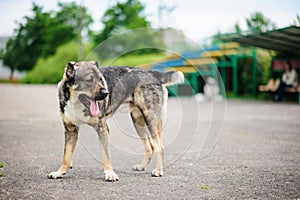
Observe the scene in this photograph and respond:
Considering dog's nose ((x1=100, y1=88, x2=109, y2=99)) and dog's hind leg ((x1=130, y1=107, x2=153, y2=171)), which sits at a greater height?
dog's nose ((x1=100, y1=88, x2=109, y2=99))

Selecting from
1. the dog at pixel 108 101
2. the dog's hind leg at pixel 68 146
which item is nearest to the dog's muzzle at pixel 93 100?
the dog at pixel 108 101

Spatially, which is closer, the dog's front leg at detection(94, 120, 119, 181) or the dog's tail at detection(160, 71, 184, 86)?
the dog's front leg at detection(94, 120, 119, 181)

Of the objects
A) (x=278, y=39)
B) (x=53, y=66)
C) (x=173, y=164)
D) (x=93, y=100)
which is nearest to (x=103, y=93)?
(x=93, y=100)

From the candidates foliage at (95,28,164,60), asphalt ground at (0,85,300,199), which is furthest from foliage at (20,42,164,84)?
foliage at (95,28,164,60)

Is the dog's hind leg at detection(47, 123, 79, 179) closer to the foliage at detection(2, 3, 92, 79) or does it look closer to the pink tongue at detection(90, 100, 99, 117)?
the pink tongue at detection(90, 100, 99, 117)

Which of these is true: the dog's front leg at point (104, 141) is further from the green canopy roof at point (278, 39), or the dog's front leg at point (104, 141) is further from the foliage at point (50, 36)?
the foliage at point (50, 36)

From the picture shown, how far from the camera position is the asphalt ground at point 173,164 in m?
4.89

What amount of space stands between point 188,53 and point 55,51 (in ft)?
116

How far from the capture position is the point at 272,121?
1269 cm

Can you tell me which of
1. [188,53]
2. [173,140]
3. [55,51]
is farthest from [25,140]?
[55,51]

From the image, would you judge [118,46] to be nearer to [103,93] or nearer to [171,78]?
[171,78]

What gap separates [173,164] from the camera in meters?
6.67

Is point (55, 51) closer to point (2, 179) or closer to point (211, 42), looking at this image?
point (211, 42)

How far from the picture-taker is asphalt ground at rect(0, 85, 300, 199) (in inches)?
192
